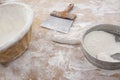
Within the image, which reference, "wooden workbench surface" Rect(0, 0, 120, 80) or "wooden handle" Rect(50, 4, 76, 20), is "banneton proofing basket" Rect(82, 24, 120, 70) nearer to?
"wooden workbench surface" Rect(0, 0, 120, 80)

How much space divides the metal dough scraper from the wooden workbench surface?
0.03 m

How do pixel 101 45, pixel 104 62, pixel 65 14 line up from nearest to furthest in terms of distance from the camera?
pixel 104 62 → pixel 101 45 → pixel 65 14

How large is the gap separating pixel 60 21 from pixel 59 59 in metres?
0.28

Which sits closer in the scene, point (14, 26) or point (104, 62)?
point (104, 62)

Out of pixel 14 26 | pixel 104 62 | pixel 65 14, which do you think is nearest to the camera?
pixel 104 62

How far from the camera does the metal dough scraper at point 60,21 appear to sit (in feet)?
3.73

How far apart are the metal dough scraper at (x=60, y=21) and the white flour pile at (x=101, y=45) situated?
7.7 inches

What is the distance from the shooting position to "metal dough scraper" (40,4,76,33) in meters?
1.14

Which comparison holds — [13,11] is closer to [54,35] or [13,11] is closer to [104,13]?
[54,35]

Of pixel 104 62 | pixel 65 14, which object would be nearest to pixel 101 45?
pixel 104 62

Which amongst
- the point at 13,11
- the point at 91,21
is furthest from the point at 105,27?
the point at 13,11

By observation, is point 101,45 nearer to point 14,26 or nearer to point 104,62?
point 104,62

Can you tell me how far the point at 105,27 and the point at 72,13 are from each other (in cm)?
31

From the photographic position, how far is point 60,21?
117 cm
